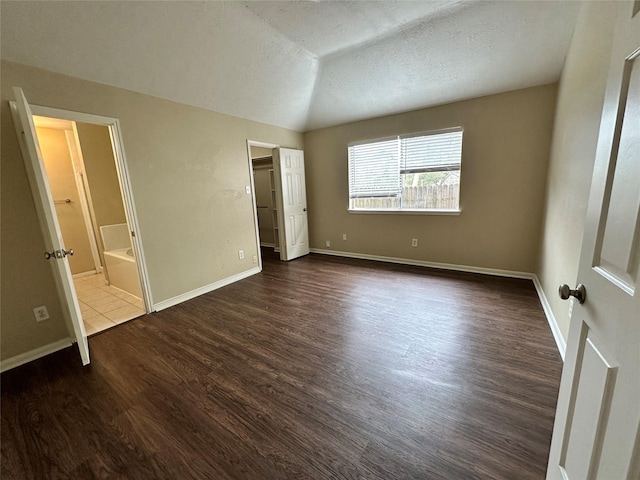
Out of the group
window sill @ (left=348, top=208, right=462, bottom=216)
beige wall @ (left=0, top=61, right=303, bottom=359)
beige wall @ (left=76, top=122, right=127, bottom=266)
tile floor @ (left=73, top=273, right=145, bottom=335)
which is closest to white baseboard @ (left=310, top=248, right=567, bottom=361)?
window sill @ (left=348, top=208, right=462, bottom=216)

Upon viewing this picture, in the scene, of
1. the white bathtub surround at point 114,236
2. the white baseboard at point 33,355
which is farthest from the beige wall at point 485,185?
the white baseboard at point 33,355

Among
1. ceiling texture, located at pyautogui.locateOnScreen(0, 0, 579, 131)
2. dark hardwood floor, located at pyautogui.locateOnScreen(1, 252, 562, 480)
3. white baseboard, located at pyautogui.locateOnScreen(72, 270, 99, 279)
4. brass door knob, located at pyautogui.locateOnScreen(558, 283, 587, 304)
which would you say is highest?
ceiling texture, located at pyautogui.locateOnScreen(0, 0, 579, 131)

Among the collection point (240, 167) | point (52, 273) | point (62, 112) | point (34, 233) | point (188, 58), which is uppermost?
point (188, 58)

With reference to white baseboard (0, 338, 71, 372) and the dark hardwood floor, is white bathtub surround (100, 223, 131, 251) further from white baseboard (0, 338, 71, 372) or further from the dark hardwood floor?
white baseboard (0, 338, 71, 372)

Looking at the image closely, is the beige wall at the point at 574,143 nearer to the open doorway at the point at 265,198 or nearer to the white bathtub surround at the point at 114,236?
the open doorway at the point at 265,198

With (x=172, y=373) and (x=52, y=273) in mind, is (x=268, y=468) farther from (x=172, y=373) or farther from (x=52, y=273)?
(x=52, y=273)

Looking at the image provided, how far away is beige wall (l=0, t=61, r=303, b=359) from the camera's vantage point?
205 cm

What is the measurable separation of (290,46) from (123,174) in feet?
7.59

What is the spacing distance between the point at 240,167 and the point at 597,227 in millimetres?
3756

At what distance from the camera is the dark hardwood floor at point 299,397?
49.3 inches

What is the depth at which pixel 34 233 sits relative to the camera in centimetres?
214

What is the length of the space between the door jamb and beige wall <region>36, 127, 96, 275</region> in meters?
2.39

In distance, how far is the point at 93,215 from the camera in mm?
3742

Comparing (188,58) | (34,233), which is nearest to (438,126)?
(188,58)
